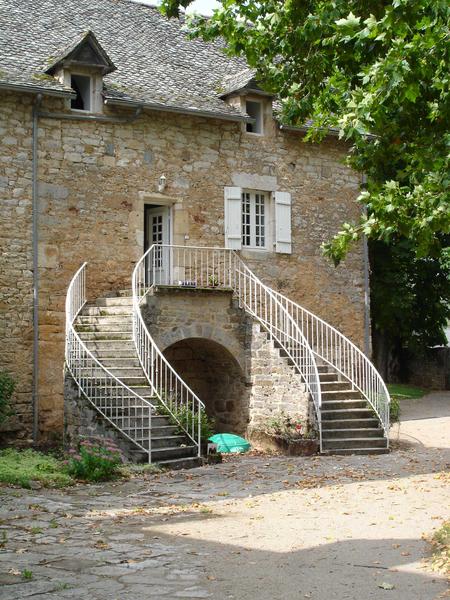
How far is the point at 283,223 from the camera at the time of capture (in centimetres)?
1788

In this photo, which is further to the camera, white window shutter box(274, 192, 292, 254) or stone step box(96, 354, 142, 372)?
white window shutter box(274, 192, 292, 254)

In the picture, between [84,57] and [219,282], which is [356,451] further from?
[84,57]

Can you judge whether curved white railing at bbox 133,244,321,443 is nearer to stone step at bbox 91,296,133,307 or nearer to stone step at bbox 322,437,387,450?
stone step at bbox 91,296,133,307

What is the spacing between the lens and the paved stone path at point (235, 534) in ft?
20.9

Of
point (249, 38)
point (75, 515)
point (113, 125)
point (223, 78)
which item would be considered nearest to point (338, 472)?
point (75, 515)

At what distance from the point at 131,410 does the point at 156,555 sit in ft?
19.1

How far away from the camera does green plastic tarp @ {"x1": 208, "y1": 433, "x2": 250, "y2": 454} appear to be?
1452cm

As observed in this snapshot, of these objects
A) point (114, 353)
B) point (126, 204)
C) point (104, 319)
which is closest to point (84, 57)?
→ point (126, 204)

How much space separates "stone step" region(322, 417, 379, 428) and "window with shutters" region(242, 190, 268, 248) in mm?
4724

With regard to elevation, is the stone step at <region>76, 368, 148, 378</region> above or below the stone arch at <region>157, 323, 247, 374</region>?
below

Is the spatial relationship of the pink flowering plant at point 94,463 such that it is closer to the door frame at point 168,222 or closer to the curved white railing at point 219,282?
the curved white railing at point 219,282

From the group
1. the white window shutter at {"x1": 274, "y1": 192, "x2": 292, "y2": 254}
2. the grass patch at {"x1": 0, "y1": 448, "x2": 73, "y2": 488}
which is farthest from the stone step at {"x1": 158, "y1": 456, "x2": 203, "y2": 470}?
the white window shutter at {"x1": 274, "y1": 192, "x2": 292, "y2": 254}

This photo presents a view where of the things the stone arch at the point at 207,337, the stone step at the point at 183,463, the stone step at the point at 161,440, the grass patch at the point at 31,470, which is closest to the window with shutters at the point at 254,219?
the stone arch at the point at 207,337

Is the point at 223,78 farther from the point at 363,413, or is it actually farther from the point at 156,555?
the point at 156,555
